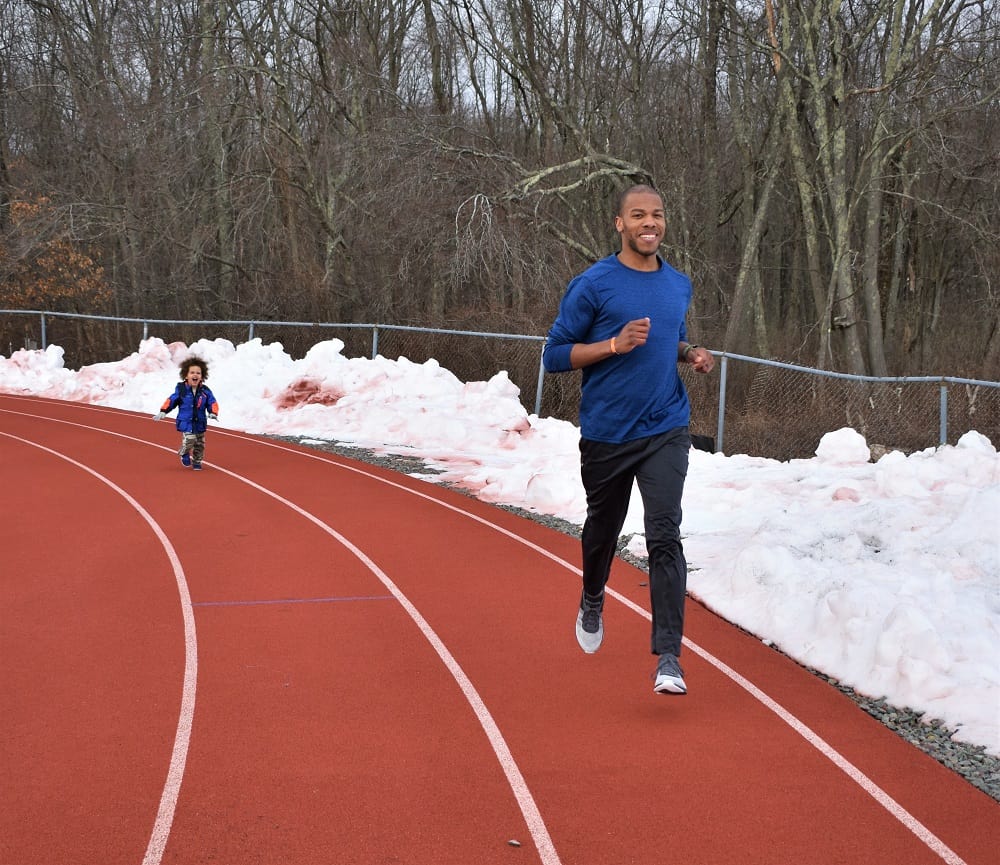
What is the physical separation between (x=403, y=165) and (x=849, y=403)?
966cm

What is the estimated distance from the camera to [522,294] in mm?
21344

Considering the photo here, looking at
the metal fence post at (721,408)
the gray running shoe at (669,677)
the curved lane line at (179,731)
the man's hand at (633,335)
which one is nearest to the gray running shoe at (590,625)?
the gray running shoe at (669,677)

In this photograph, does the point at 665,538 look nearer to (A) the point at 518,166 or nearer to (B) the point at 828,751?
(B) the point at 828,751

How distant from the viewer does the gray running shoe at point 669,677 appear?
17.9ft

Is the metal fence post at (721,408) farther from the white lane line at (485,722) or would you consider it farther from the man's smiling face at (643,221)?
the man's smiling face at (643,221)

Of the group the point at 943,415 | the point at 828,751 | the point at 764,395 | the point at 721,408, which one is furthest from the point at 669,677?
the point at 764,395

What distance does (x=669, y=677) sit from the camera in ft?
17.9

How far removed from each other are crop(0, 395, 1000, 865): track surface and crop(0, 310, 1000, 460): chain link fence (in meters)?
6.40

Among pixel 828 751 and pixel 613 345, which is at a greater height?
pixel 613 345

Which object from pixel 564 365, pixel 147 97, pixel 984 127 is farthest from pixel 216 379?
pixel 564 365

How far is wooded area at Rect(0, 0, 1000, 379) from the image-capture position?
21203mm

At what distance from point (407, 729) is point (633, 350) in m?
2.01

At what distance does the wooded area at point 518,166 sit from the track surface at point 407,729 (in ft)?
39.2

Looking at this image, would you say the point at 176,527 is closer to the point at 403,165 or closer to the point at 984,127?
the point at 403,165
